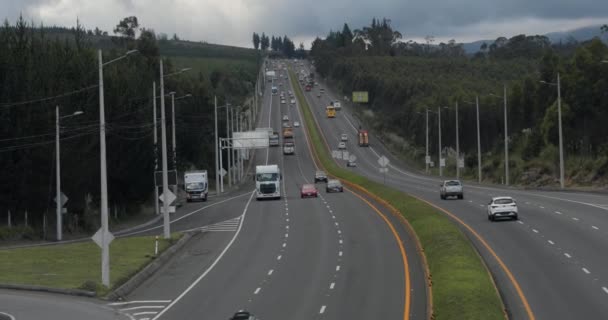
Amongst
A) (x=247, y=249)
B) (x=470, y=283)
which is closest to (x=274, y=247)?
(x=247, y=249)

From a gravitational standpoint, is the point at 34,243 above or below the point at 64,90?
below

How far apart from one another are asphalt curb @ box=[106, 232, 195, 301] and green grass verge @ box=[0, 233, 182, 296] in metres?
0.26

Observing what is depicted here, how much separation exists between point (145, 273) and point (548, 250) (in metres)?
17.2

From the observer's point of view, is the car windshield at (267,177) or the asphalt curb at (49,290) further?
the car windshield at (267,177)

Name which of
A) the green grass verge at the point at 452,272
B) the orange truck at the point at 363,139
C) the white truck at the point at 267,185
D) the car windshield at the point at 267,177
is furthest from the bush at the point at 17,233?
the orange truck at the point at 363,139

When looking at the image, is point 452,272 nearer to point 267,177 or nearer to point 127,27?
point 267,177

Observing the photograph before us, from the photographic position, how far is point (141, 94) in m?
87.6

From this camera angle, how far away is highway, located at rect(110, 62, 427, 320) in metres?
31.6

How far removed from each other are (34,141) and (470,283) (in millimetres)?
40178

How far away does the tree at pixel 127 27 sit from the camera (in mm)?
172875

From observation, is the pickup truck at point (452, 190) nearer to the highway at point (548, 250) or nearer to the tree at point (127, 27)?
the highway at point (548, 250)

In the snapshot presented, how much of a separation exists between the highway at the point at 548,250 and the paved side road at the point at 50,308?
43.2 ft

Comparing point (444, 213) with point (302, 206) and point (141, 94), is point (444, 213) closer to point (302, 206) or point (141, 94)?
point (302, 206)

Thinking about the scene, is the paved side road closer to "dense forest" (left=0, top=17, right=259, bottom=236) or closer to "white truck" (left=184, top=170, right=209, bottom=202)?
"dense forest" (left=0, top=17, right=259, bottom=236)
